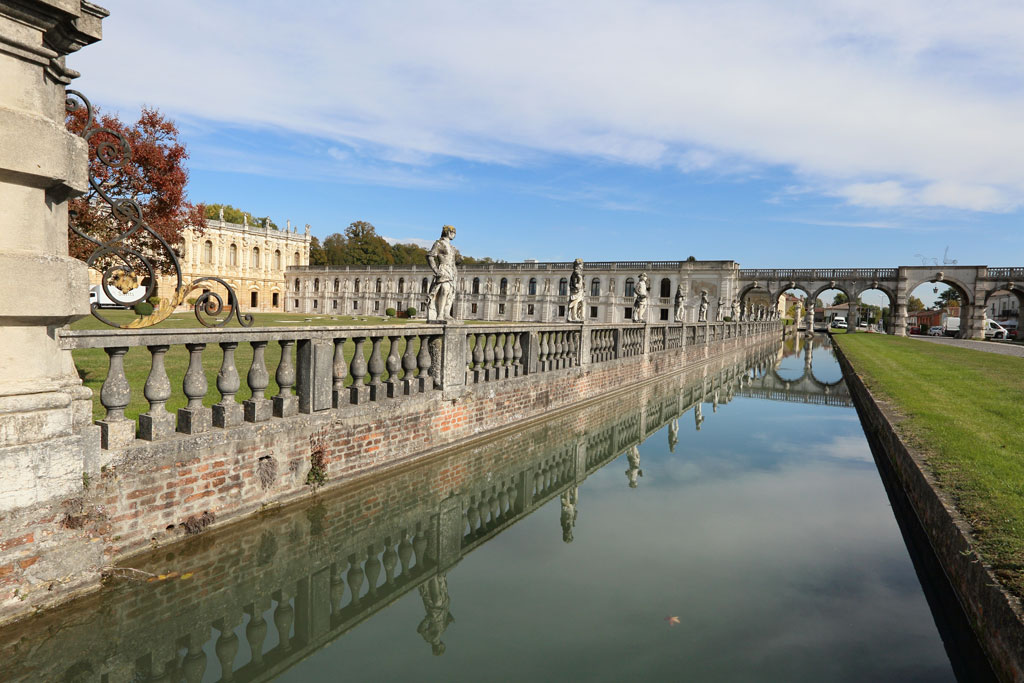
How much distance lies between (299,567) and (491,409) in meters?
4.66

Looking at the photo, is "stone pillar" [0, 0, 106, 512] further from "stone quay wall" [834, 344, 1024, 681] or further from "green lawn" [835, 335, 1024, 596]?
"green lawn" [835, 335, 1024, 596]

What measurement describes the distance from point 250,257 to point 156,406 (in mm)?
75337

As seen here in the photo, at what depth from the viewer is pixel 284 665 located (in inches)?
140

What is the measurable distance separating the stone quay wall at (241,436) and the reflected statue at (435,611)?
5.93ft

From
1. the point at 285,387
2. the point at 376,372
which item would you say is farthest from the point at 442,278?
the point at 285,387

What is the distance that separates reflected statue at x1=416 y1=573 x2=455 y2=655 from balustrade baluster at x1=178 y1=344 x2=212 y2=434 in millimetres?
2219

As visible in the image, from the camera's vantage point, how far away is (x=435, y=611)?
14.1ft

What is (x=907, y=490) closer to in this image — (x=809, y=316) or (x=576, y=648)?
(x=576, y=648)

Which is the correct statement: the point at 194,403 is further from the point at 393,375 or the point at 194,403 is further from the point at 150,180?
the point at 150,180

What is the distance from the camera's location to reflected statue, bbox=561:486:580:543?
19.1 ft

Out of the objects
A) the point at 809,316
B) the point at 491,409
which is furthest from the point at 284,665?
the point at 809,316

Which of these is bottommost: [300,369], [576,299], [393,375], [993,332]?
[993,332]

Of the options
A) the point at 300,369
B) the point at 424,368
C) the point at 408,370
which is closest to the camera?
the point at 300,369

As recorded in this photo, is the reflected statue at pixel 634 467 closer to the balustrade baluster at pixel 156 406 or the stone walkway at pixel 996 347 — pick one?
the balustrade baluster at pixel 156 406
